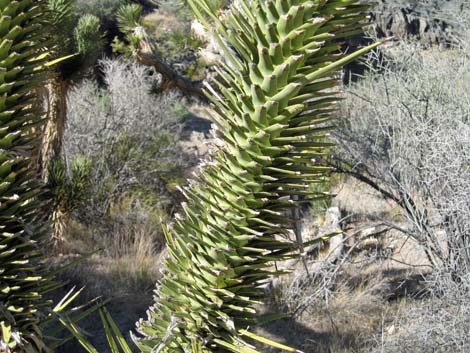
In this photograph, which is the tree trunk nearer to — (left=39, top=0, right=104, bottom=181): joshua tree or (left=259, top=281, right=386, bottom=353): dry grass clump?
(left=39, top=0, right=104, bottom=181): joshua tree

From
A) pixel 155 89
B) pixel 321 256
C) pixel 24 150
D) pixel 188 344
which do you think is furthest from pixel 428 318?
pixel 155 89

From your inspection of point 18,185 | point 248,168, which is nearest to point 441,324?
point 248,168

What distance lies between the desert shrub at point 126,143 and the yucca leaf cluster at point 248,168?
7785mm

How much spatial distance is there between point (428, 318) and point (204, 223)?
14.4ft

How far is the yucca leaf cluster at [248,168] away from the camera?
71.3 inches

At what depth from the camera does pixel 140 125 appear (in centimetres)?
1180

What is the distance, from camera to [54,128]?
23.5ft

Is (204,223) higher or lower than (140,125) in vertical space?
higher

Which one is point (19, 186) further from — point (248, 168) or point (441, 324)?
point (441, 324)

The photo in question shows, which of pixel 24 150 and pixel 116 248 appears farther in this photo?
pixel 116 248

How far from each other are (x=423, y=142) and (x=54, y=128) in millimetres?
4352

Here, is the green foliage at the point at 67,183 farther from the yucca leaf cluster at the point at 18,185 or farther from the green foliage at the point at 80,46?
the yucca leaf cluster at the point at 18,185

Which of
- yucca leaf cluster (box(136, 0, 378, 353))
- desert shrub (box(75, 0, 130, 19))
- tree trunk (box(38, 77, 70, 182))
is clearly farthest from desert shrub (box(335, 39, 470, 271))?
desert shrub (box(75, 0, 130, 19))

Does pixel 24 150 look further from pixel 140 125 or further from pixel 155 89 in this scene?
pixel 140 125
